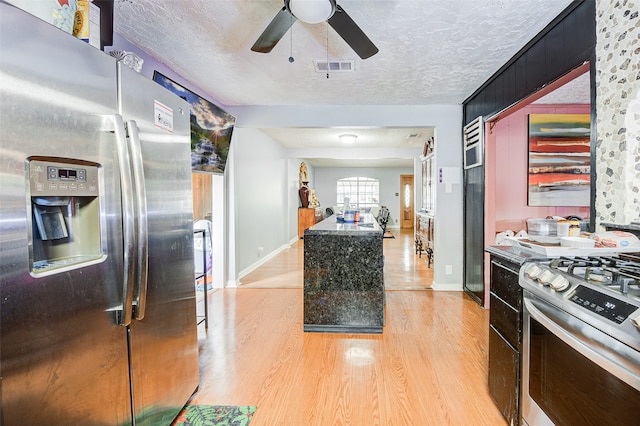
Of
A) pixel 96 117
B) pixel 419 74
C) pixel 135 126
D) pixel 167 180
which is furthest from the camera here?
pixel 419 74

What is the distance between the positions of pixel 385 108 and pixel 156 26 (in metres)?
2.57

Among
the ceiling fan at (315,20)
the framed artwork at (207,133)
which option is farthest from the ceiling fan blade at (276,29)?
the framed artwork at (207,133)

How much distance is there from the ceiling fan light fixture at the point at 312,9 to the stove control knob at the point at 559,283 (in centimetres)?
156

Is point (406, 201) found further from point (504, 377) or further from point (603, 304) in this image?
point (603, 304)

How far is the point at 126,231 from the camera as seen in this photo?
3.85 feet

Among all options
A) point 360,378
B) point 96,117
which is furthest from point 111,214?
point 360,378

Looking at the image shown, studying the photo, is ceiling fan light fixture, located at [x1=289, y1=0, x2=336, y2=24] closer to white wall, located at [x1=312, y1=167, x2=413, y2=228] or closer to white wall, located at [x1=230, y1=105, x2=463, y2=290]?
white wall, located at [x1=230, y1=105, x2=463, y2=290]

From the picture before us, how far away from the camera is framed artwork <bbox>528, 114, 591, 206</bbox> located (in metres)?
3.57

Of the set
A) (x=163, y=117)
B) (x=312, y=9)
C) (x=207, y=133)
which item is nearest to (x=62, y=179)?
(x=163, y=117)

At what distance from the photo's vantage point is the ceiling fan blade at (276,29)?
64.0 inches

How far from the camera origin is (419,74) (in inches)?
114

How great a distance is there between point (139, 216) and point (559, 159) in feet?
14.0

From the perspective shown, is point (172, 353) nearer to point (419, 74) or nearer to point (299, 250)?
point (419, 74)

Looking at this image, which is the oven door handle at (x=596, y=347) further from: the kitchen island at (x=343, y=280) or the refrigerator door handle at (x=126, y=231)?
the refrigerator door handle at (x=126, y=231)
